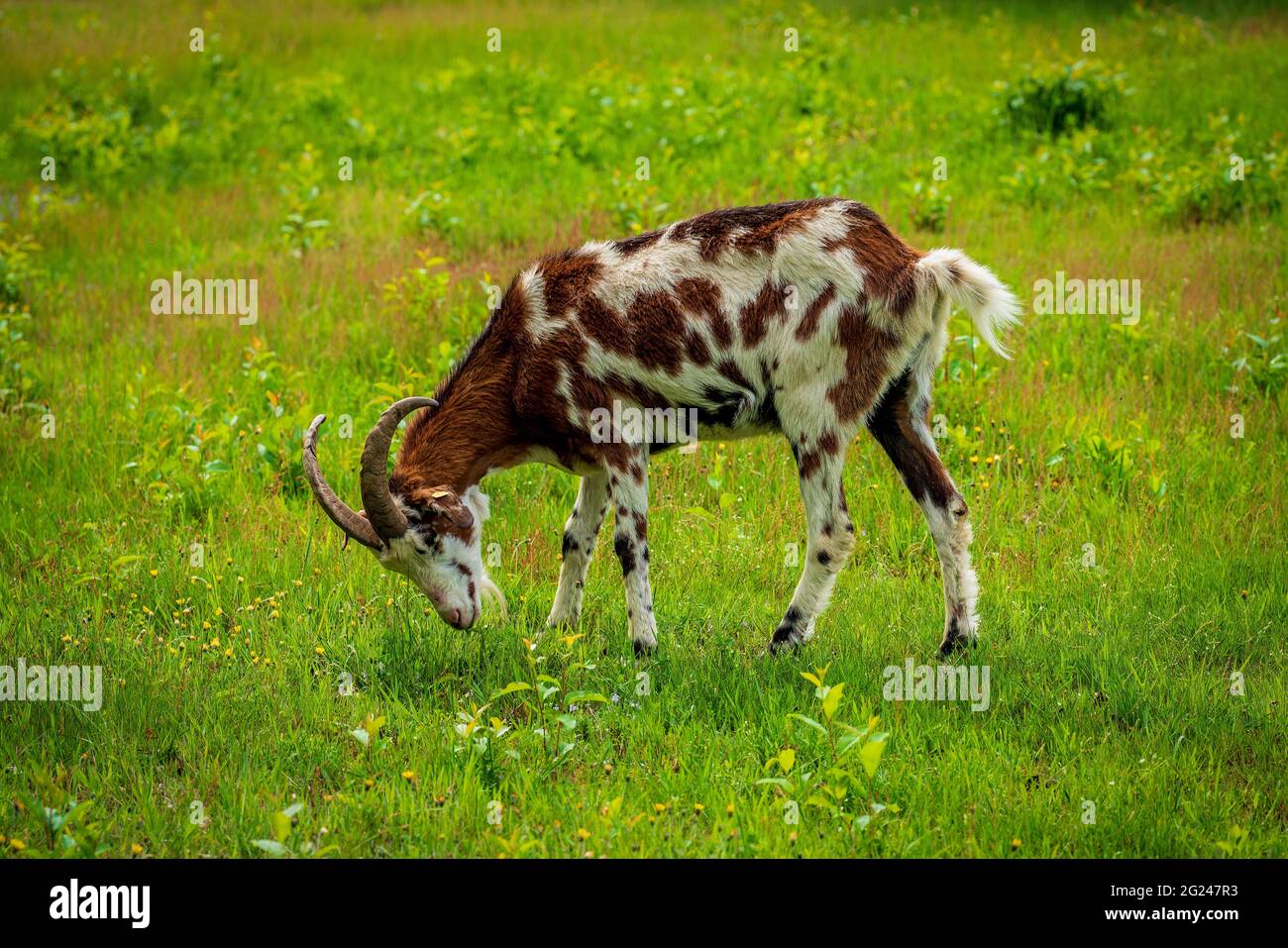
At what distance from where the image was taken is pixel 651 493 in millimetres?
8961

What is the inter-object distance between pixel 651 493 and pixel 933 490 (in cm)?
253

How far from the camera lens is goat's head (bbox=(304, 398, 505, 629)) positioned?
638cm

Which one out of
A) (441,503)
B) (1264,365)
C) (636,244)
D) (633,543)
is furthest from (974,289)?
(1264,365)

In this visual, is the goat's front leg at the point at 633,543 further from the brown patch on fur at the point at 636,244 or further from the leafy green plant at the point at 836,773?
the leafy green plant at the point at 836,773

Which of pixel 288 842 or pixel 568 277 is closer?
pixel 288 842

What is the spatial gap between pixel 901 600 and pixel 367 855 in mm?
3589

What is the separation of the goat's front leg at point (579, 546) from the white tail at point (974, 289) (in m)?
2.13

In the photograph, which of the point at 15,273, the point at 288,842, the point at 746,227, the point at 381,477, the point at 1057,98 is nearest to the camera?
the point at 288,842

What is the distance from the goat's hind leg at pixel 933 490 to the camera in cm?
693

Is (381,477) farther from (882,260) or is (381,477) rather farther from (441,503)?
(882,260)

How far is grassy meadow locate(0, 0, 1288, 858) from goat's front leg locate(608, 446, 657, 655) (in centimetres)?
19

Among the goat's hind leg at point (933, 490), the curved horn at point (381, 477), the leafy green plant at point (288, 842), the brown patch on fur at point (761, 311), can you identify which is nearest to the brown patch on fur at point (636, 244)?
the brown patch on fur at point (761, 311)

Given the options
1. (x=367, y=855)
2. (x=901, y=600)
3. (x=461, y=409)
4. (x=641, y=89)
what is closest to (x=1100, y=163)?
(x=641, y=89)
